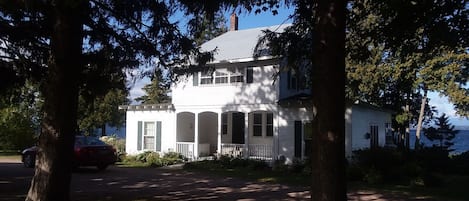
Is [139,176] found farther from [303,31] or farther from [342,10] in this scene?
[342,10]

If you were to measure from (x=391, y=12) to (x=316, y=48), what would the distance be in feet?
9.39

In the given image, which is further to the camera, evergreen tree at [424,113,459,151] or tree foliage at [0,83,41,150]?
evergreen tree at [424,113,459,151]

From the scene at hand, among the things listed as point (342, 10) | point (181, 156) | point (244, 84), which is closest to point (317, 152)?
point (342, 10)

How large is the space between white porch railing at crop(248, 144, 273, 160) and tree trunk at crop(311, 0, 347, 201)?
1731 cm

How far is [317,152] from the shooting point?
6504 millimetres

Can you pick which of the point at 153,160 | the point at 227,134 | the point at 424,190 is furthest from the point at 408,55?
the point at 227,134

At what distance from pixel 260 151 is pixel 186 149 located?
15.2 feet

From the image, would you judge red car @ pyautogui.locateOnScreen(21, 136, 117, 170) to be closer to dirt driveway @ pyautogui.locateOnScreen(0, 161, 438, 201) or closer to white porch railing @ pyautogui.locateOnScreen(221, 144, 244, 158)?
dirt driveway @ pyautogui.locateOnScreen(0, 161, 438, 201)

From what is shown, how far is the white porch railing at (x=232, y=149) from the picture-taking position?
24.9 meters

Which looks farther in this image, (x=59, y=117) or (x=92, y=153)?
(x=92, y=153)

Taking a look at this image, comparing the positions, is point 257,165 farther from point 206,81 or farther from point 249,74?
point 206,81

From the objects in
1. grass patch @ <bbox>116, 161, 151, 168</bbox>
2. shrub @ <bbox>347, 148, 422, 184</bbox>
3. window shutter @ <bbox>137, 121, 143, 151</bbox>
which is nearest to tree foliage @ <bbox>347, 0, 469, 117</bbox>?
shrub @ <bbox>347, 148, 422, 184</bbox>

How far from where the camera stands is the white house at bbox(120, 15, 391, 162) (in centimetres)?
2266

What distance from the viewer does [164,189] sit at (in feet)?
48.2
